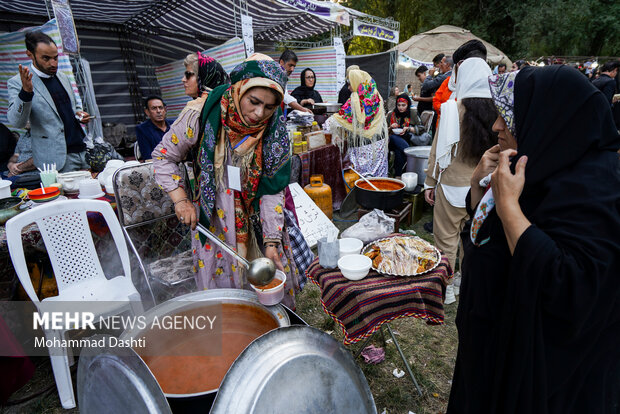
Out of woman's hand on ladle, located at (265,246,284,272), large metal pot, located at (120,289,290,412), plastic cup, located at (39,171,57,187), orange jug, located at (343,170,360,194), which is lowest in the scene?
orange jug, located at (343,170,360,194)

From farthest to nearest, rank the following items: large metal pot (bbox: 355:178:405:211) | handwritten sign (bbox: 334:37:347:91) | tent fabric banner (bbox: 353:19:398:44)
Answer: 1. tent fabric banner (bbox: 353:19:398:44)
2. handwritten sign (bbox: 334:37:347:91)
3. large metal pot (bbox: 355:178:405:211)

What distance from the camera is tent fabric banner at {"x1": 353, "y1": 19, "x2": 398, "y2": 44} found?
10142 millimetres

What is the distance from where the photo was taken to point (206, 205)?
1951 mm

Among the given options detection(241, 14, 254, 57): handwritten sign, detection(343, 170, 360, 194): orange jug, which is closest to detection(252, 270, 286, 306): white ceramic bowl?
detection(343, 170, 360, 194): orange jug

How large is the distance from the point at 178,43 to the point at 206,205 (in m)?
9.88

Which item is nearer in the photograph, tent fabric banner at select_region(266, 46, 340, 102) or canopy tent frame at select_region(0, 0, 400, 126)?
canopy tent frame at select_region(0, 0, 400, 126)

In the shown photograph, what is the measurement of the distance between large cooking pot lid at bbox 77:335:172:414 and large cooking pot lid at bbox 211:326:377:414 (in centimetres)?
21

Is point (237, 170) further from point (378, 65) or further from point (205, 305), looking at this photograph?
point (378, 65)

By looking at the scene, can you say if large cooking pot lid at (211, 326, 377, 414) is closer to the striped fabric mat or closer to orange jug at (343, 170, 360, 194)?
the striped fabric mat

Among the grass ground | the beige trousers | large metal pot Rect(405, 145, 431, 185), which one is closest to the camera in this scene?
the grass ground

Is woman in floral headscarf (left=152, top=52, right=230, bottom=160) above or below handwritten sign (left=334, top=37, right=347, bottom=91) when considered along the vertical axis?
below

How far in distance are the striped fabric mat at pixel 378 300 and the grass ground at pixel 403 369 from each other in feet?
2.52

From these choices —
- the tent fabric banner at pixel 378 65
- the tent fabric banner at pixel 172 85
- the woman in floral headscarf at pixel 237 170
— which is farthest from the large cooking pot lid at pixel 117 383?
the tent fabric banner at pixel 378 65

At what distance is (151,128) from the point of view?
177 inches
